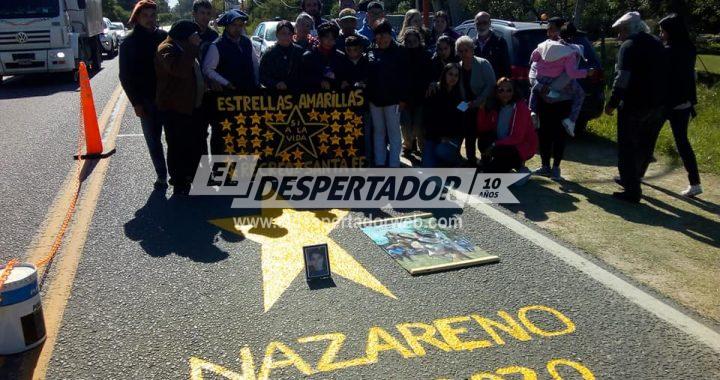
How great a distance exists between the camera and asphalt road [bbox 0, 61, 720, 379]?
339 centimetres

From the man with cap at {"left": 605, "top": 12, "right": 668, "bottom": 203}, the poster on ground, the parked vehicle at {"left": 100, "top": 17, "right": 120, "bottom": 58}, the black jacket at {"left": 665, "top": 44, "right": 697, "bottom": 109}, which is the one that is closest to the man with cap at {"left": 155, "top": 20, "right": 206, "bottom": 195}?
the poster on ground

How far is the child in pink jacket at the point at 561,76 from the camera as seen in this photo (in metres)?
7.22

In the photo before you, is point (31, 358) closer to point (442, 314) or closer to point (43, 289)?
point (43, 289)

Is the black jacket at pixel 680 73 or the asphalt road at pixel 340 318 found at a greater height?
the black jacket at pixel 680 73

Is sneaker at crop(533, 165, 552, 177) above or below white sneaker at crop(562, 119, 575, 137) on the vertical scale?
below

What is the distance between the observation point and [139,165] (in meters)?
7.86

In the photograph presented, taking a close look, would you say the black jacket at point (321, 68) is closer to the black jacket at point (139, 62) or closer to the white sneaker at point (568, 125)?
the black jacket at point (139, 62)

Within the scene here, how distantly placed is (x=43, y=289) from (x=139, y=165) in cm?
372

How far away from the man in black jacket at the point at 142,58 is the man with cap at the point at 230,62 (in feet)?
2.02

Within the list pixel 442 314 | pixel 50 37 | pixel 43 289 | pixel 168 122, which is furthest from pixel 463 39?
pixel 50 37

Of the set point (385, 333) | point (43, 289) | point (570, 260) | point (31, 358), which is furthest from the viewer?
point (570, 260)

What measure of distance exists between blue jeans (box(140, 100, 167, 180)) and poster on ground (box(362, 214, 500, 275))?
272 cm

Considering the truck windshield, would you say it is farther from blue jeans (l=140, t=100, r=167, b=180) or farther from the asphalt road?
the asphalt road

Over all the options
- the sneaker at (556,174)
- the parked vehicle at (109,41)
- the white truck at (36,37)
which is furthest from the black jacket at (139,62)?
the parked vehicle at (109,41)
